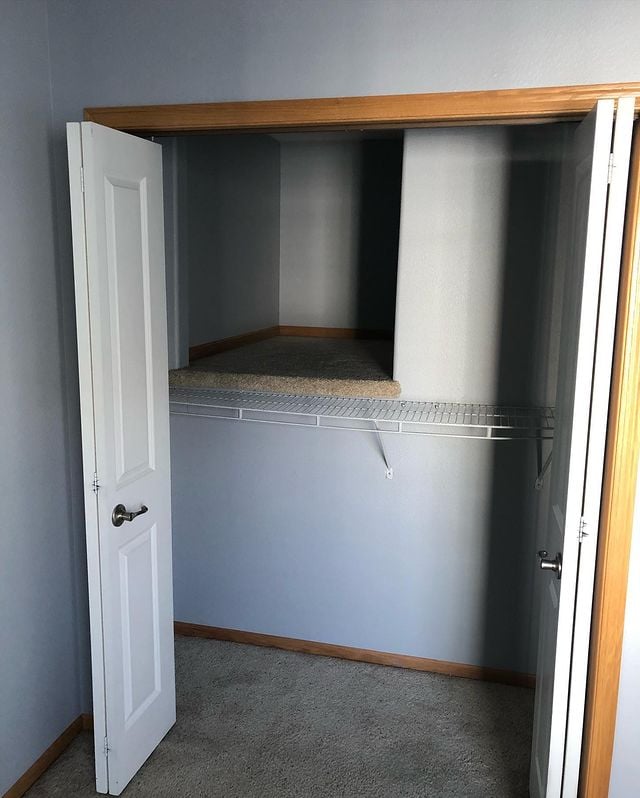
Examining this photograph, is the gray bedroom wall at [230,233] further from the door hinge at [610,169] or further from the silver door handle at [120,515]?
the door hinge at [610,169]

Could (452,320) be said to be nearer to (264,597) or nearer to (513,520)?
(513,520)

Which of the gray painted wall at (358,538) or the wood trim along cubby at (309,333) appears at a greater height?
the wood trim along cubby at (309,333)

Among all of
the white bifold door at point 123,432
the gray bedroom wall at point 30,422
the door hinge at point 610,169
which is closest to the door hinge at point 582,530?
the door hinge at point 610,169

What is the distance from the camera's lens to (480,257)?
2.52 meters

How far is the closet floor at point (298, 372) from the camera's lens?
2645 mm

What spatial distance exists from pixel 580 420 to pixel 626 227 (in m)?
0.44

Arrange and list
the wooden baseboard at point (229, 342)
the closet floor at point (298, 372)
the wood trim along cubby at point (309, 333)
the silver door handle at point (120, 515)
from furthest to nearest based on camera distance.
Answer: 1. the wood trim along cubby at point (309, 333)
2. the wooden baseboard at point (229, 342)
3. the closet floor at point (298, 372)
4. the silver door handle at point (120, 515)

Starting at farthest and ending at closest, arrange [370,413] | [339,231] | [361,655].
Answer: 1. [339,231]
2. [361,655]
3. [370,413]

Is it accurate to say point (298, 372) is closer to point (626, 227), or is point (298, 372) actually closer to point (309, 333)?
point (309, 333)

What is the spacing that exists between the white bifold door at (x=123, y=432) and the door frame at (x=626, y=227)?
254 mm

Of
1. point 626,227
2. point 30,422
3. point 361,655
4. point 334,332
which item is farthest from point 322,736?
point 334,332

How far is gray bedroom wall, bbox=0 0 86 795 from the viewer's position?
1960mm

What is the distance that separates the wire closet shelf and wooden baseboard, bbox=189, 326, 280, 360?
33cm

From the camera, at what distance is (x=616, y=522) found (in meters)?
1.69
